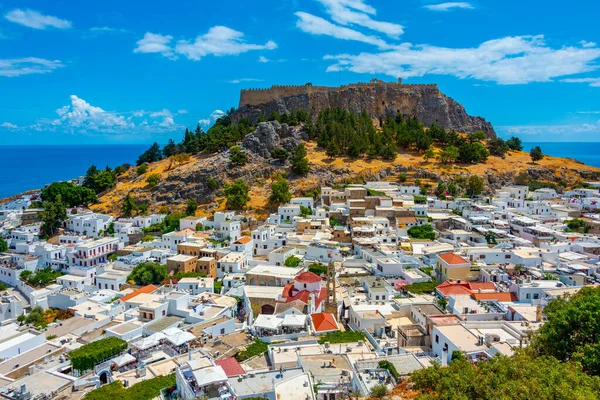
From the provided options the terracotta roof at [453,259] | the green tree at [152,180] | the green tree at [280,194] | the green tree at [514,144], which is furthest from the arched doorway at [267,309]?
the green tree at [514,144]

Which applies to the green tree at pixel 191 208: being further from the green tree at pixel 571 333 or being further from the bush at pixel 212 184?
the green tree at pixel 571 333

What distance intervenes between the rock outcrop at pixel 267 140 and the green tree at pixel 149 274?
28105mm

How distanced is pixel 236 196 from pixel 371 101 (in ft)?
126

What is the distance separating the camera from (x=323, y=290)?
2647cm

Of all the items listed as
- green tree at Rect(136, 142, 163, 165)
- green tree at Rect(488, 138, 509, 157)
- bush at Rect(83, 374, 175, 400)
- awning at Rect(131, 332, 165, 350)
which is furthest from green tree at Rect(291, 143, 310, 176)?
bush at Rect(83, 374, 175, 400)

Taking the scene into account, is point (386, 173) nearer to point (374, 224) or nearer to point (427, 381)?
point (374, 224)

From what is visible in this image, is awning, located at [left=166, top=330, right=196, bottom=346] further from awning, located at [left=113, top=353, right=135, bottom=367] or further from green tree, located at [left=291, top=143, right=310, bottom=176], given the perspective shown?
green tree, located at [left=291, top=143, right=310, bottom=176]

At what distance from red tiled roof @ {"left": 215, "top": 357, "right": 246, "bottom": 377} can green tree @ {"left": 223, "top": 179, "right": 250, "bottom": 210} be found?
31.0m

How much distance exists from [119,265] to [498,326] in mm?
26805

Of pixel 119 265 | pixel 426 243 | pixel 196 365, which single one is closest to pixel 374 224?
pixel 426 243

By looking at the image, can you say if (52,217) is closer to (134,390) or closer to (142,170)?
(142,170)

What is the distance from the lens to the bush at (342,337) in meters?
20.3

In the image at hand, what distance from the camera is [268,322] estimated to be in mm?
21938

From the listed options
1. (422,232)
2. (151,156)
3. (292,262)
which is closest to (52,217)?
(292,262)
